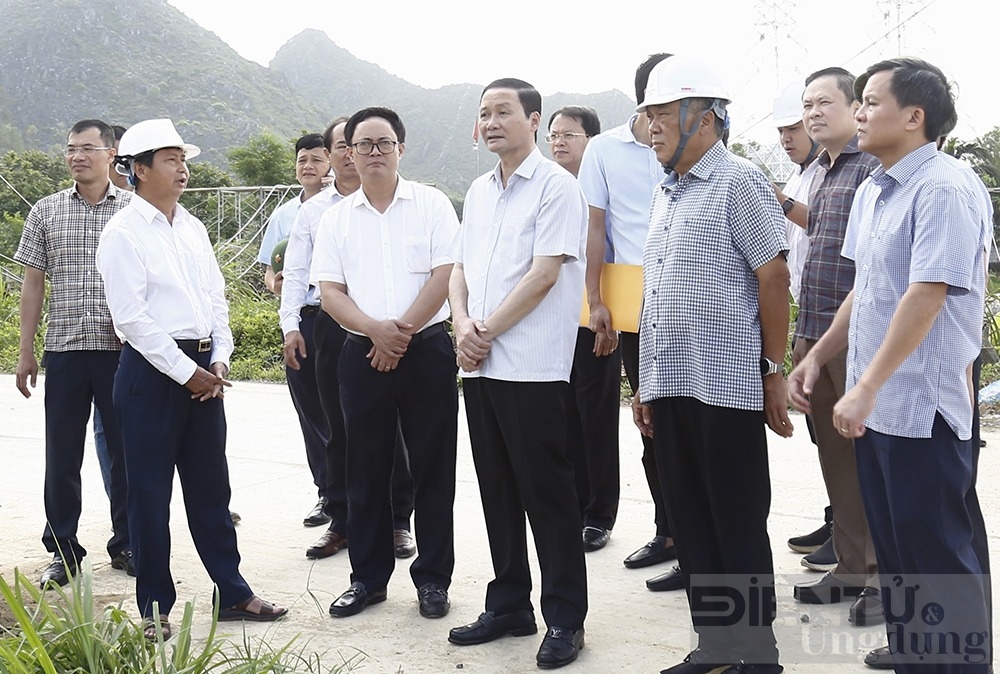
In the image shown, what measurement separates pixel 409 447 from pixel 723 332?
5.05ft

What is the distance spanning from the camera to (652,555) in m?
4.93

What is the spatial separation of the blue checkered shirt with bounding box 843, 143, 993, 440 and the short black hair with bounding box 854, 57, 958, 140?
0.08 m

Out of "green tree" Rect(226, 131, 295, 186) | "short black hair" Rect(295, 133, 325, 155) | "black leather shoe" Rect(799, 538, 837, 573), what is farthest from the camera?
"green tree" Rect(226, 131, 295, 186)

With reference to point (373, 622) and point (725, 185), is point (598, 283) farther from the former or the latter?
point (373, 622)

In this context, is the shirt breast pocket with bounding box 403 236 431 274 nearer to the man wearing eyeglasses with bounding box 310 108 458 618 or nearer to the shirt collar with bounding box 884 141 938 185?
the man wearing eyeglasses with bounding box 310 108 458 618

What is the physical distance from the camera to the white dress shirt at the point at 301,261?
5621 millimetres

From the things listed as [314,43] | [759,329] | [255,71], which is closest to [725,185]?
[759,329]

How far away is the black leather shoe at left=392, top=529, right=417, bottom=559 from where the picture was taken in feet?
17.1

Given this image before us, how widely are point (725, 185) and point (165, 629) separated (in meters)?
2.61

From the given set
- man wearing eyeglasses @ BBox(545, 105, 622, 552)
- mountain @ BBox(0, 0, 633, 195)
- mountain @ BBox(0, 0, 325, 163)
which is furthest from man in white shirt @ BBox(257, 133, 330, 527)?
mountain @ BBox(0, 0, 325, 163)

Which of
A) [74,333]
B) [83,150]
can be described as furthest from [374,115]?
[74,333]

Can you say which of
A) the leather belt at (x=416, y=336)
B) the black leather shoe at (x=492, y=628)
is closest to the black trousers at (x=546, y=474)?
the black leather shoe at (x=492, y=628)

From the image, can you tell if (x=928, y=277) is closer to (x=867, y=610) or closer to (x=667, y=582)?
(x=867, y=610)

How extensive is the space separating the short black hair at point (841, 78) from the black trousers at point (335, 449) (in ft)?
7.77
